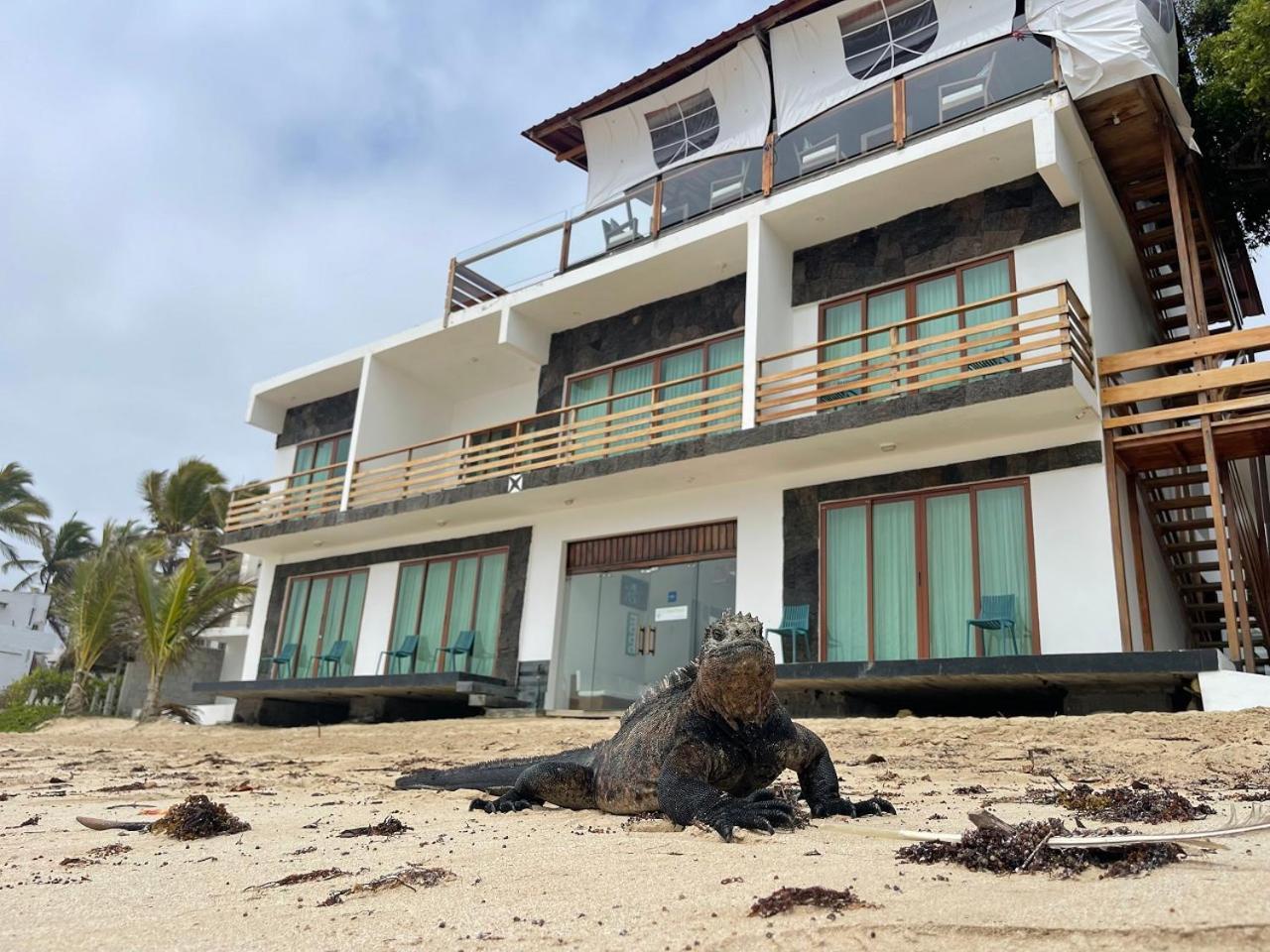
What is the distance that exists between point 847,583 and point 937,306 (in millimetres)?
4110

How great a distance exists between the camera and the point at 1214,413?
37.7 feet

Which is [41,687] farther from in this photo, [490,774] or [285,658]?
[490,774]

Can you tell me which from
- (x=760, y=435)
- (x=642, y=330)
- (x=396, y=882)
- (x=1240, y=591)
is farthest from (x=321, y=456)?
(x=396, y=882)

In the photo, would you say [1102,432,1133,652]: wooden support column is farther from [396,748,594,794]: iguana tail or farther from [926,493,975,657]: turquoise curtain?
[396,748,594,794]: iguana tail

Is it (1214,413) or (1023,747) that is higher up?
Answer: (1214,413)

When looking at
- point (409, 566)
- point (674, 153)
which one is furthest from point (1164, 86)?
point (409, 566)

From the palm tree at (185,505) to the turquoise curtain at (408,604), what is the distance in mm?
15527

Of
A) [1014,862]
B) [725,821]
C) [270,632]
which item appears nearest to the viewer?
[1014,862]

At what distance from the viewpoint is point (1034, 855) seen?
2.73 metres

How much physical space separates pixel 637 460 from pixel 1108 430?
6.13 m

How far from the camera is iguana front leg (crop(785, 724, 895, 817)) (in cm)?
425

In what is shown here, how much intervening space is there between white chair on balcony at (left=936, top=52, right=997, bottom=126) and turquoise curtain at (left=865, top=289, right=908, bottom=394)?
241 centimetres

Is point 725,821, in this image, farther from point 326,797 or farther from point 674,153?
point 674,153

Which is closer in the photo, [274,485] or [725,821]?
[725,821]
